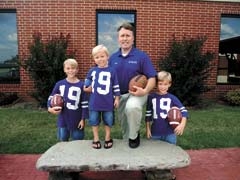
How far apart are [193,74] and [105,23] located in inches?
125

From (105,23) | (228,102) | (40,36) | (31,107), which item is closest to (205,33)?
(228,102)

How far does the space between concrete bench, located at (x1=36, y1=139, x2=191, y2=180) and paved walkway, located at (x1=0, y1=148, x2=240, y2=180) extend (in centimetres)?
59

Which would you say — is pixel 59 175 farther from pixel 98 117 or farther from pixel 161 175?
pixel 161 175

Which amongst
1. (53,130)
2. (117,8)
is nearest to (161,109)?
(53,130)

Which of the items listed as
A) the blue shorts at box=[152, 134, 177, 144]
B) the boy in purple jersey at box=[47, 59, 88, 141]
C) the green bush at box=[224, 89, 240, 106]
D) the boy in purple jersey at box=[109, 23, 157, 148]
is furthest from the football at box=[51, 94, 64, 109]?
the green bush at box=[224, 89, 240, 106]

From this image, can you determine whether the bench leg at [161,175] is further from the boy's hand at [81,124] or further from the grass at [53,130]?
the grass at [53,130]

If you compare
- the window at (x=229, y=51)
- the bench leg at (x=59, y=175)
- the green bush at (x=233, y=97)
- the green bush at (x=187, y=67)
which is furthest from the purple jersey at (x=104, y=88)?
the window at (x=229, y=51)

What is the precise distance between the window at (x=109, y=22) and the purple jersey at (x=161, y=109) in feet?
19.4

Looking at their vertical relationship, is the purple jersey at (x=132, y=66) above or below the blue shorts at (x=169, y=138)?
above

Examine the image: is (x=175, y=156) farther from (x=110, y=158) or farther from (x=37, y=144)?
(x=37, y=144)

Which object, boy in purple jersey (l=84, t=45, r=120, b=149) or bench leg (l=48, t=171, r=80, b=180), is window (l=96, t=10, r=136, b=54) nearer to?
boy in purple jersey (l=84, t=45, r=120, b=149)

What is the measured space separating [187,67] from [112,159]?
566 cm

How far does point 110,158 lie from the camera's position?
3.34 meters

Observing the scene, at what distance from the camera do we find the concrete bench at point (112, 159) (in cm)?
321
